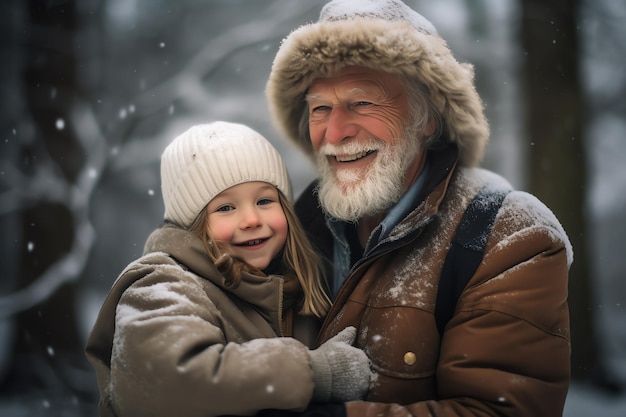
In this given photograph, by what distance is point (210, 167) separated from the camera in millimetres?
2514

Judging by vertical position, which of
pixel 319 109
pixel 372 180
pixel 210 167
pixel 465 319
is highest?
pixel 319 109

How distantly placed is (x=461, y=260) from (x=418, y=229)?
0.69 ft

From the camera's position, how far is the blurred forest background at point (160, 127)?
4984mm

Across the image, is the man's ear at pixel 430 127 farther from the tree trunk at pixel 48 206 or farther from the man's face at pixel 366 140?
the tree trunk at pixel 48 206

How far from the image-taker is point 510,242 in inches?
87.1

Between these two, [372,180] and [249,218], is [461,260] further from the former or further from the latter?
[249,218]

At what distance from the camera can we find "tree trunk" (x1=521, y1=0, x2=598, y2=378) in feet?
16.1

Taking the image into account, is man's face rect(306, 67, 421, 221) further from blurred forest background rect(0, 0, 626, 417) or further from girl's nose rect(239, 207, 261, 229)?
blurred forest background rect(0, 0, 626, 417)

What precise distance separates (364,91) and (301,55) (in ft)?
1.13

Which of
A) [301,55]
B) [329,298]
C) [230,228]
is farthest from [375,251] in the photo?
[301,55]

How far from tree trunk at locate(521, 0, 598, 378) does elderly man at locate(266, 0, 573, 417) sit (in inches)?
96.1

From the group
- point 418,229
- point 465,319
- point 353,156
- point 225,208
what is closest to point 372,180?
point 353,156

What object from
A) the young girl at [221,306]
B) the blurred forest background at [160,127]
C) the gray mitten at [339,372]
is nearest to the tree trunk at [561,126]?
the blurred forest background at [160,127]

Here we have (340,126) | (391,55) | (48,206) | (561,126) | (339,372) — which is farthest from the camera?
(48,206)
